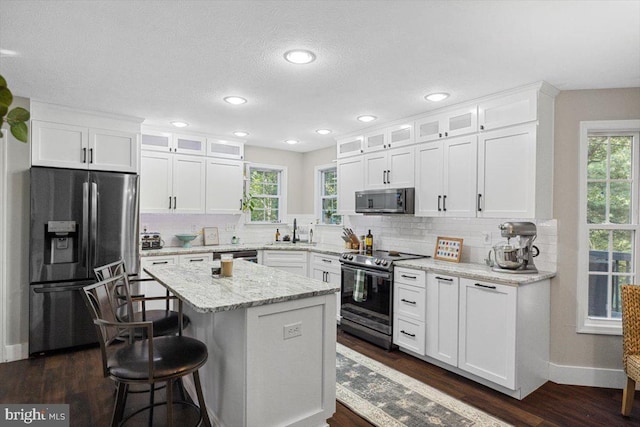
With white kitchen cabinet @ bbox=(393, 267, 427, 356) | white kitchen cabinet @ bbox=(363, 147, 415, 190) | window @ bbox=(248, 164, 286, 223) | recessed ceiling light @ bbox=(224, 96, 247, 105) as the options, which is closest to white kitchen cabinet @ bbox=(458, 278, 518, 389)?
white kitchen cabinet @ bbox=(393, 267, 427, 356)

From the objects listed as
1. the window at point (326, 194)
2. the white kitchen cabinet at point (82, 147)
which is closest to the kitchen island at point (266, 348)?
the white kitchen cabinet at point (82, 147)

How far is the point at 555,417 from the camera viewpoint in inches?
101

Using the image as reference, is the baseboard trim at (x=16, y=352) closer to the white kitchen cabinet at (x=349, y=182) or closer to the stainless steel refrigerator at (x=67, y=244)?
the stainless steel refrigerator at (x=67, y=244)

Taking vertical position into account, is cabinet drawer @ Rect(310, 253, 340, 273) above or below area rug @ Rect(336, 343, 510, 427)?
above

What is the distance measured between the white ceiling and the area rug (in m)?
2.47

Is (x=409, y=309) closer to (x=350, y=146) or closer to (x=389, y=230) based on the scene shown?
(x=389, y=230)

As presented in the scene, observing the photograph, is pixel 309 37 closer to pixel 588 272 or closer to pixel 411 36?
pixel 411 36

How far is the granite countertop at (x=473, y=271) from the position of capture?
2.84 meters

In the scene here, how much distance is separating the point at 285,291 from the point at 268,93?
Answer: 1908mm

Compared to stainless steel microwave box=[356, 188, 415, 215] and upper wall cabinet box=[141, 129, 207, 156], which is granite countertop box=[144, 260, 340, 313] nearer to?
stainless steel microwave box=[356, 188, 415, 215]

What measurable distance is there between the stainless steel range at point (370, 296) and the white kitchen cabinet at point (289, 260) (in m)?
0.86

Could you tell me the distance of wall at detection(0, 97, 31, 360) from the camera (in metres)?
3.47

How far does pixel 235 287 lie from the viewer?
2271 mm

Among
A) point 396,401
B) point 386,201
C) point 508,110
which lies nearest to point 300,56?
point 508,110
